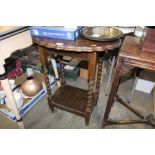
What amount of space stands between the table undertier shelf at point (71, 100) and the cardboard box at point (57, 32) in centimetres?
59

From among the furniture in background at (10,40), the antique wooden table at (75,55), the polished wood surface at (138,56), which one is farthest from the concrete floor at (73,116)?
the polished wood surface at (138,56)

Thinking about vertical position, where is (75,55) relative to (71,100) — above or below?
above

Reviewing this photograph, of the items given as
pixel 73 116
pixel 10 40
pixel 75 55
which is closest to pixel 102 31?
pixel 75 55

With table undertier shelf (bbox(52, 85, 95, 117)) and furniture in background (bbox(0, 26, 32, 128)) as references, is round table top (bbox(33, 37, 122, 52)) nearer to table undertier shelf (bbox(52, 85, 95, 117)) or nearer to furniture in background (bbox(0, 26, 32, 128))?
furniture in background (bbox(0, 26, 32, 128))

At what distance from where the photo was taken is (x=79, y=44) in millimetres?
829

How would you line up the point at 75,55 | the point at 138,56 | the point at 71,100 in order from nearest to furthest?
the point at 138,56
the point at 75,55
the point at 71,100

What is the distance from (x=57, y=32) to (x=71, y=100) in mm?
642

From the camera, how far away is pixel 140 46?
2.81 ft

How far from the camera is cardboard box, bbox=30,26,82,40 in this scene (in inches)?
33.3

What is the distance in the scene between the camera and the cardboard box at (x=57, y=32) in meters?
0.84

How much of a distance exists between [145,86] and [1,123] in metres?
1.38

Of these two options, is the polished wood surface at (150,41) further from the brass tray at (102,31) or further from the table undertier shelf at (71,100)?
the table undertier shelf at (71,100)

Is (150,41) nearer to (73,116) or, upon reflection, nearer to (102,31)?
(102,31)
